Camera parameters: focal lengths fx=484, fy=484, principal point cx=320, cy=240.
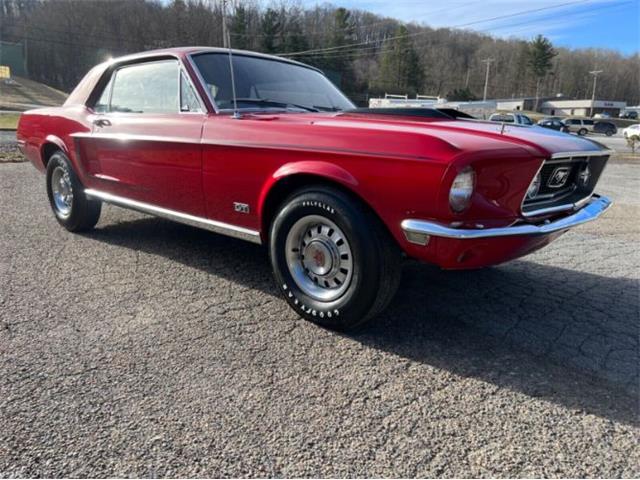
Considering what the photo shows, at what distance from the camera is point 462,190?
231 centimetres

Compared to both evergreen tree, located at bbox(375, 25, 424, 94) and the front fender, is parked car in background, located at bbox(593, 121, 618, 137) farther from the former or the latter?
the front fender

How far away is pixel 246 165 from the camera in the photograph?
306 centimetres

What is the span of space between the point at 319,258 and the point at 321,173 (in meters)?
0.51

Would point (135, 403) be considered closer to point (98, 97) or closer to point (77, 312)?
point (77, 312)

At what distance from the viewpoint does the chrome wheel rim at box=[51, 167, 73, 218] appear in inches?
189

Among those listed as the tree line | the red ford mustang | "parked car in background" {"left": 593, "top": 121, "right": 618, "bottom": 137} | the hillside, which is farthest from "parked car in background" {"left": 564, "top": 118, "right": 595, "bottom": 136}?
the red ford mustang

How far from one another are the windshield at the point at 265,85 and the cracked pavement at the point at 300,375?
130 centimetres

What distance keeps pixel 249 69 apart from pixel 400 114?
4.20 ft

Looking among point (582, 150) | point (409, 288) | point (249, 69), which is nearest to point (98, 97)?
point (249, 69)

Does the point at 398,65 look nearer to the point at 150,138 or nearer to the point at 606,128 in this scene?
the point at 606,128

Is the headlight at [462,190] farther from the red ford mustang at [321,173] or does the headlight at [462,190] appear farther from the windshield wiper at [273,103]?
the windshield wiper at [273,103]

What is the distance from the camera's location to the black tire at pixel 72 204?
462 cm

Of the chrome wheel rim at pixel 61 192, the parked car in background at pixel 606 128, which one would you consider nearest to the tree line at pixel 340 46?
the parked car in background at pixel 606 128

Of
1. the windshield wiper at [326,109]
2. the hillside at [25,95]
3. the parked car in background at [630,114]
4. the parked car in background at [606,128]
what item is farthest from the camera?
the parked car in background at [630,114]
